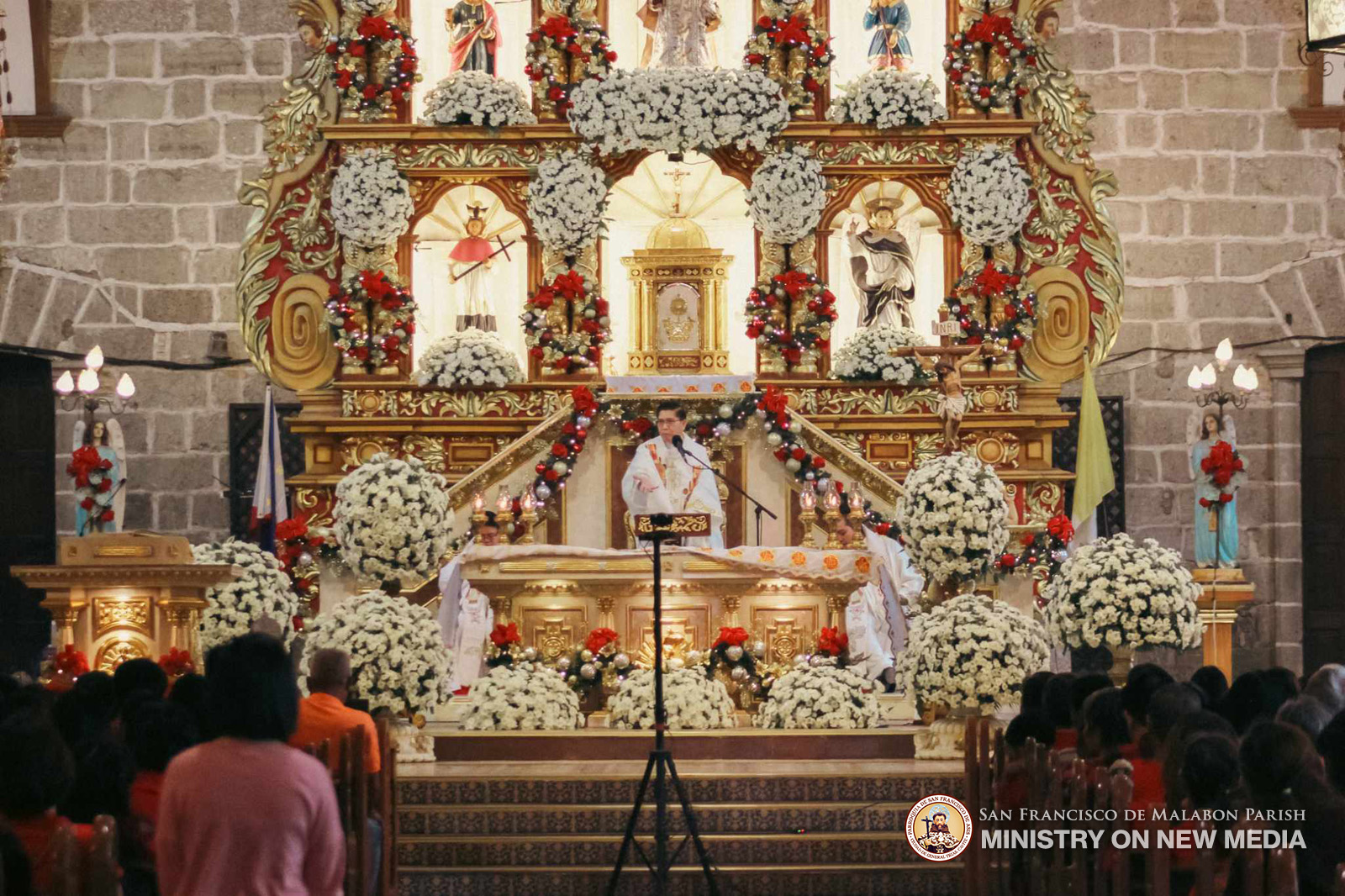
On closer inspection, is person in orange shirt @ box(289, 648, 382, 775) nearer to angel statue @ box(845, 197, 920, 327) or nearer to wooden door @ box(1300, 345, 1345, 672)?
angel statue @ box(845, 197, 920, 327)

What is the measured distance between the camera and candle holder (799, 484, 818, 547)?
14.9 metres

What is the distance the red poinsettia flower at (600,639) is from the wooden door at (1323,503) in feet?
24.8

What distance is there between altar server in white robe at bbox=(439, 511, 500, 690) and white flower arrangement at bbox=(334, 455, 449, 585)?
1.41 meters

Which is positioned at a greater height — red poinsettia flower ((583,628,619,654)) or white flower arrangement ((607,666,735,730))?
red poinsettia flower ((583,628,619,654))

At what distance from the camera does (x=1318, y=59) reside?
1833cm

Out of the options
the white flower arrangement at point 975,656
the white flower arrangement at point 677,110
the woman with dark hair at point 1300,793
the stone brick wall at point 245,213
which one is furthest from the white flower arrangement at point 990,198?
the woman with dark hair at point 1300,793

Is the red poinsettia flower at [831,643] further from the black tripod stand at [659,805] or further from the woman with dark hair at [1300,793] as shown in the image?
the woman with dark hair at [1300,793]

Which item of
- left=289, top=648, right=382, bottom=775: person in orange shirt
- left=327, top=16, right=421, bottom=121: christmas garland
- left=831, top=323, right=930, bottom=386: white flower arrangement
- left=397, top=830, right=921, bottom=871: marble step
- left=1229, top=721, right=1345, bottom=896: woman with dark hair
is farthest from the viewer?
left=327, top=16, right=421, bottom=121: christmas garland

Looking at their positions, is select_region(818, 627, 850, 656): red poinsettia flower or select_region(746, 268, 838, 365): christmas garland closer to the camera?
select_region(818, 627, 850, 656): red poinsettia flower

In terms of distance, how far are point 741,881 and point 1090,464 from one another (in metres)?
6.62

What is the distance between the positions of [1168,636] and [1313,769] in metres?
6.78

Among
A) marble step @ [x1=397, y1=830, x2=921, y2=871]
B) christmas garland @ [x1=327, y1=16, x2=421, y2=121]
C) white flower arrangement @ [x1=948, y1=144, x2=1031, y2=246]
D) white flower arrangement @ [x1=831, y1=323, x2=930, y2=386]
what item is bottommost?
marble step @ [x1=397, y1=830, x2=921, y2=871]

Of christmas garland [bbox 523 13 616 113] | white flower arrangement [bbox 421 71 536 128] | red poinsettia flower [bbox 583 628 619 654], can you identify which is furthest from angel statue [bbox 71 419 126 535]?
christmas garland [bbox 523 13 616 113]

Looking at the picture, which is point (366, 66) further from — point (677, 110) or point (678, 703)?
point (678, 703)
